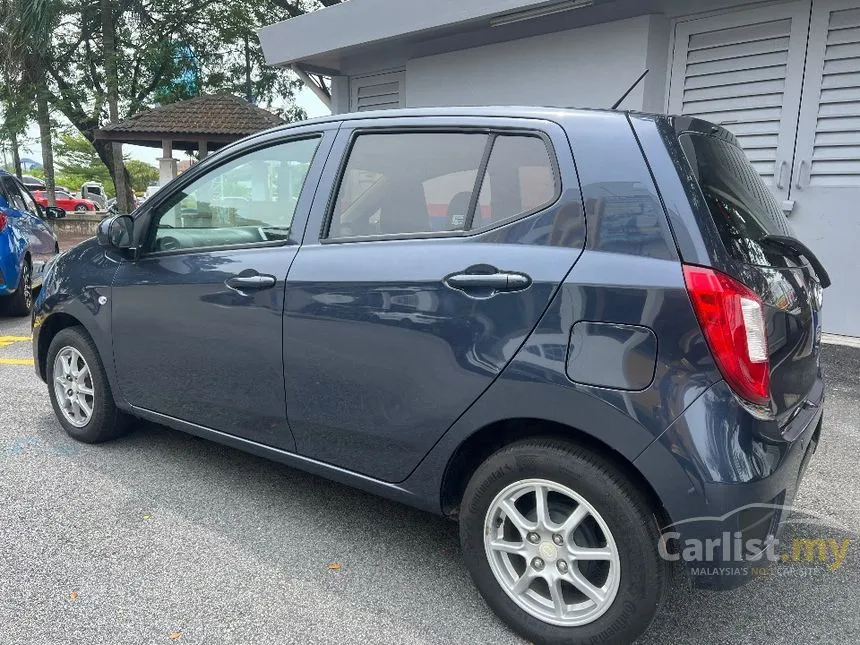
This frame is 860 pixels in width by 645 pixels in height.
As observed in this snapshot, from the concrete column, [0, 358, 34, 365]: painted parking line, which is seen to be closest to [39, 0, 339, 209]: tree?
the concrete column

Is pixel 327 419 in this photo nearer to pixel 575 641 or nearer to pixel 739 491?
pixel 575 641

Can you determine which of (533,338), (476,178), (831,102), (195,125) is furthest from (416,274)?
(195,125)

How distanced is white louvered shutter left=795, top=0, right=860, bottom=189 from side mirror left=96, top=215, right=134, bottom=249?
5284 mm

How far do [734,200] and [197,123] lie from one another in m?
12.9

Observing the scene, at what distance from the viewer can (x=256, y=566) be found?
264 cm

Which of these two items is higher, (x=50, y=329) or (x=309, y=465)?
(x=50, y=329)

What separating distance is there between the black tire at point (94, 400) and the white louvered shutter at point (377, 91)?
581 cm

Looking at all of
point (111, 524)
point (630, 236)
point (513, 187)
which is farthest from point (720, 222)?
point (111, 524)

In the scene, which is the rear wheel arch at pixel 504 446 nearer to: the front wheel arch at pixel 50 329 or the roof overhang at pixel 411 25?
the front wheel arch at pixel 50 329

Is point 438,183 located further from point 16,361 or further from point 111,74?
point 111,74

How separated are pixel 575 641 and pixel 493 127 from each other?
5.76 ft

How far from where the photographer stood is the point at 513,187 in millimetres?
2268

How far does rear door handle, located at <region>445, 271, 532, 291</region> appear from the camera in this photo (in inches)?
83.7

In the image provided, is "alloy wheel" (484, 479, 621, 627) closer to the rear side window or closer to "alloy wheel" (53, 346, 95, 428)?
the rear side window
